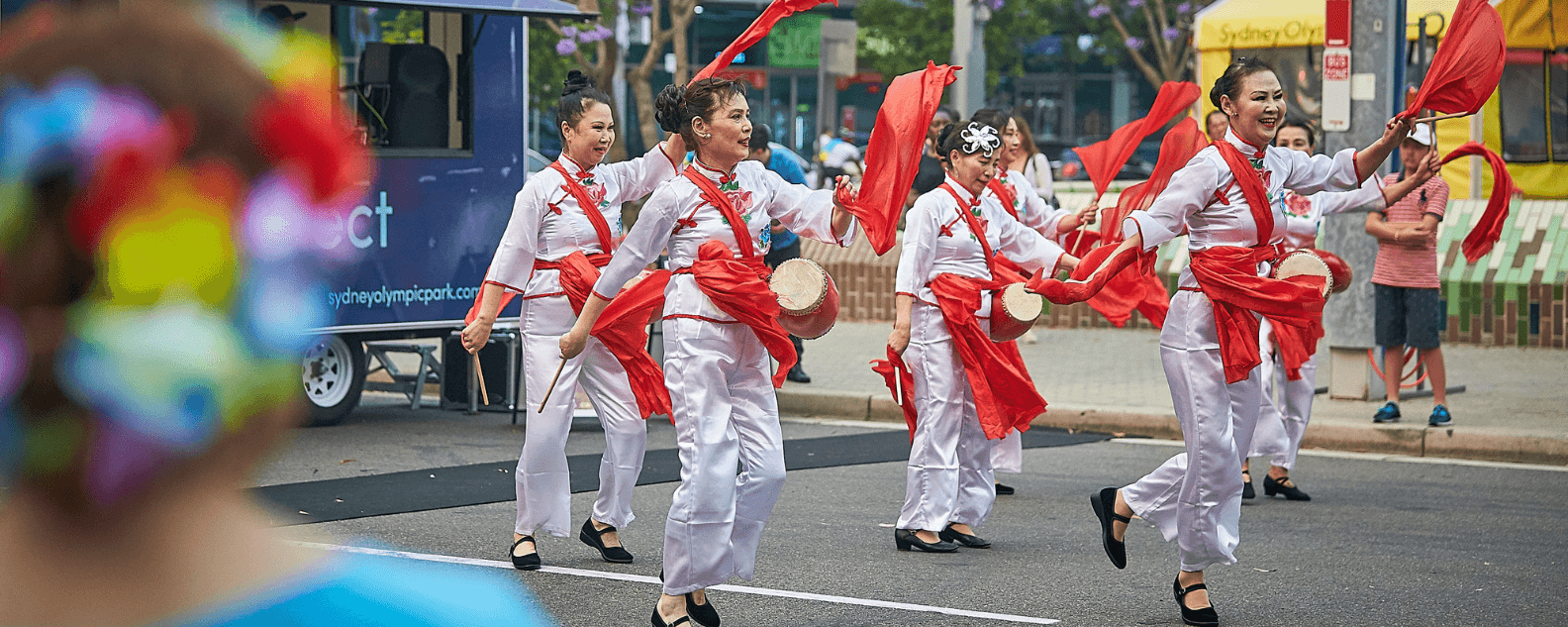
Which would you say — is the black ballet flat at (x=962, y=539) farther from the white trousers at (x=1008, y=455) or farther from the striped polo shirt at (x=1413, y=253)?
the striped polo shirt at (x=1413, y=253)

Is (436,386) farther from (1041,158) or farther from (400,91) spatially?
(1041,158)

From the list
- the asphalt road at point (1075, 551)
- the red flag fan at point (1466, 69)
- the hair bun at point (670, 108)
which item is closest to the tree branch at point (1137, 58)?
the asphalt road at point (1075, 551)

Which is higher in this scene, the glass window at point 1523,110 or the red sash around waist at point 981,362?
the glass window at point 1523,110

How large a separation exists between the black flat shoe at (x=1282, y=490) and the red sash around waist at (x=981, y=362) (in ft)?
5.57

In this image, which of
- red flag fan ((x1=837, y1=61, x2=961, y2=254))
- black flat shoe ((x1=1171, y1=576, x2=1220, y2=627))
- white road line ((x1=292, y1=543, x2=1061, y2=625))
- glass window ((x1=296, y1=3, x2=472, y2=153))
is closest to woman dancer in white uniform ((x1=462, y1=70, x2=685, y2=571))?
white road line ((x1=292, y1=543, x2=1061, y2=625))

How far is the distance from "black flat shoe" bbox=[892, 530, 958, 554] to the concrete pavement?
12.7ft

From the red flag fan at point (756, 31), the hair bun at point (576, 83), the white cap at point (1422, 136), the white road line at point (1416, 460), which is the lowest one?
the white road line at point (1416, 460)

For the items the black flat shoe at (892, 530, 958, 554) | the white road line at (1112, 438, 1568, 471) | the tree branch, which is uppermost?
the tree branch

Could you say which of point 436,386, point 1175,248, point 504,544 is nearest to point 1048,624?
point 504,544

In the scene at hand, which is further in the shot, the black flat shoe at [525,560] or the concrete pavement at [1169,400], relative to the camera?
the concrete pavement at [1169,400]

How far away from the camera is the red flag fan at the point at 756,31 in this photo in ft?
18.2

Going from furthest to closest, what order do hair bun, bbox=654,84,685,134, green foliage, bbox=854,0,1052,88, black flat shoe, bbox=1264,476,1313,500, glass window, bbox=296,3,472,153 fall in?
green foliage, bbox=854,0,1052,88, glass window, bbox=296,3,472,153, black flat shoe, bbox=1264,476,1313,500, hair bun, bbox=654,84,685,134

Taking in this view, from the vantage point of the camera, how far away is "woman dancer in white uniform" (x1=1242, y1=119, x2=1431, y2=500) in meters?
7.65

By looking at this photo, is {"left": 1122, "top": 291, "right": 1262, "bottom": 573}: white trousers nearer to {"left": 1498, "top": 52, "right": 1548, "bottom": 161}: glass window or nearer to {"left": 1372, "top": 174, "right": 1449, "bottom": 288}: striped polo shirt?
{"left": 1372, "top": 174, "right": 1449, "bottom": 288}: striped polo shirt
